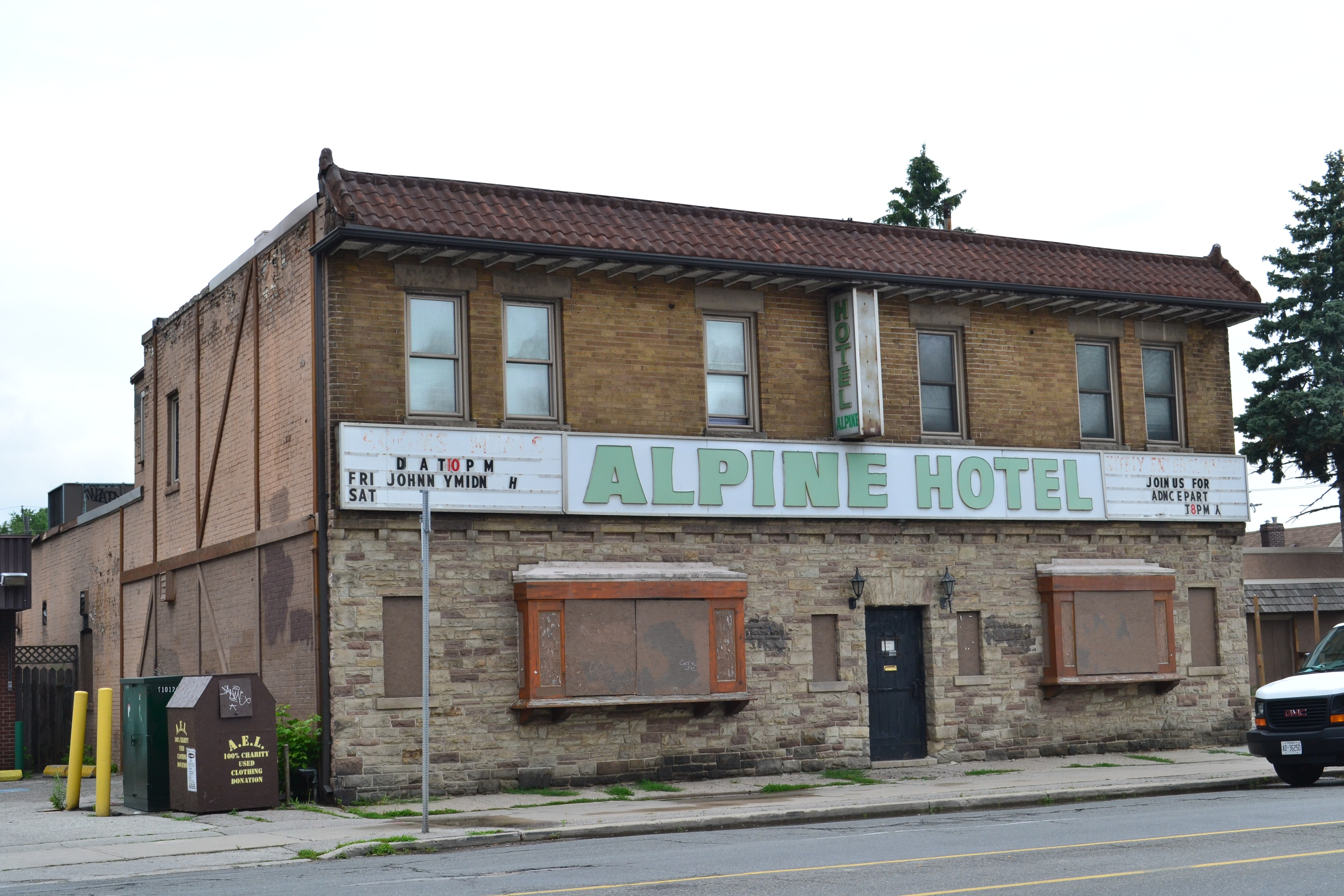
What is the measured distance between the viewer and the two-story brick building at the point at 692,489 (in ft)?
59.2

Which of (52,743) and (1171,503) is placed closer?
(1171,503)

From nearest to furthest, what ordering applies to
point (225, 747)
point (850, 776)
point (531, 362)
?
point (225, 747) → point (531, 362) → point (850, 776)

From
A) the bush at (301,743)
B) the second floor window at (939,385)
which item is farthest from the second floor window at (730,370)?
the bush at (301,743)

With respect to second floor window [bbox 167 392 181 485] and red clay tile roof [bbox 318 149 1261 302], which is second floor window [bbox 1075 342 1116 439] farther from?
second floor window [bbox 167 392 181 485]

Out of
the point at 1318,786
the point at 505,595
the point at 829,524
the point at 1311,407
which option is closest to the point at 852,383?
the point at 829,524

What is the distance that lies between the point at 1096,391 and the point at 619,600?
28.9 ft

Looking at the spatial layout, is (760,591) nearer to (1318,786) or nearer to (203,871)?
(1318,786)

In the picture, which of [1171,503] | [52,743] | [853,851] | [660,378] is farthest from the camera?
[52,743]

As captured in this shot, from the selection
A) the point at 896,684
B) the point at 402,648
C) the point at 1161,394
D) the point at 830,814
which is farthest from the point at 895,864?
the point at 1161,394

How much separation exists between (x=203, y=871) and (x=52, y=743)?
15469 mm

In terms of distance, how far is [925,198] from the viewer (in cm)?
4194

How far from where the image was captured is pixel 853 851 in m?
12.3

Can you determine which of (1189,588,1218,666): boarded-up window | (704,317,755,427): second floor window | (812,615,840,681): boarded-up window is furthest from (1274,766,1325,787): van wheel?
(704,317,755,427): second floor window

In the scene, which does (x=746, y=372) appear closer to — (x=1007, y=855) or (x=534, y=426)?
(x=534, y=426)
